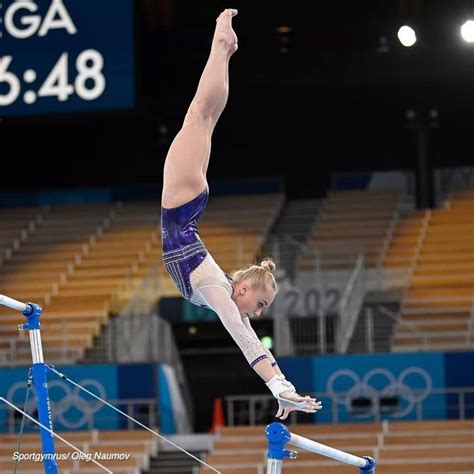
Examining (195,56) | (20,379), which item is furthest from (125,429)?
(195,56)

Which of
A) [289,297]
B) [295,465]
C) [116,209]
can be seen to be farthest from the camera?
[116,209]

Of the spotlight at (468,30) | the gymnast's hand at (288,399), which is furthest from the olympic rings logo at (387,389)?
the gymnast's hand at (288,399)

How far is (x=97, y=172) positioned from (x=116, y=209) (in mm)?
966

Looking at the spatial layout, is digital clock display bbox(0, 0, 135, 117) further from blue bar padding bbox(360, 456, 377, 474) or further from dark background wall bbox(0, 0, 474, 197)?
blue bar padding bbox(360, 456, 377, 474)

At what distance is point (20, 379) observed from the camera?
14.0 metres

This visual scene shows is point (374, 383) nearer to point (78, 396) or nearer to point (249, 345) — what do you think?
point (78, 396)

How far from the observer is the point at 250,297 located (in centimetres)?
552

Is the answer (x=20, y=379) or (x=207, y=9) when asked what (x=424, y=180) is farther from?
(x=20, y=379)

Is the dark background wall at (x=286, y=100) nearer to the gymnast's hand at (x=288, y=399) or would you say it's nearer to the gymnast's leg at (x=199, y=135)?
the gymnast's leg at (x=199, y=135)

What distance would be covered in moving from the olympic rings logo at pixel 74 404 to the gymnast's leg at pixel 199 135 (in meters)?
8.31

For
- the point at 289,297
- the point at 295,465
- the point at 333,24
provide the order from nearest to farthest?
the point at 295,465 < the point at 289,297 < the point at 333,24

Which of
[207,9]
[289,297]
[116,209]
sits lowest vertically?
[289,297]

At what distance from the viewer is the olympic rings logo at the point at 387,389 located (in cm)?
1341

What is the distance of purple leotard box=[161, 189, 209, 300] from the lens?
225 inches
